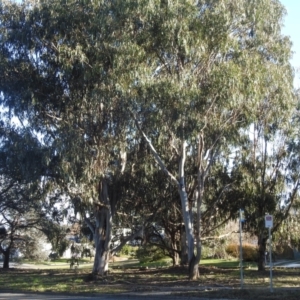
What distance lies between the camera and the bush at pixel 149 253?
1726 inches

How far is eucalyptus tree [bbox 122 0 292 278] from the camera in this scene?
2466cm

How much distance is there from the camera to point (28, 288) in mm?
25484

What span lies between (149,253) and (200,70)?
22.4 meters

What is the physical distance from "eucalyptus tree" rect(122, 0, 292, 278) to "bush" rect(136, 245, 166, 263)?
1578cm

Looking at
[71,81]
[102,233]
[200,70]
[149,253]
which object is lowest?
[149,253]

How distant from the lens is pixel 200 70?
87.2 feet

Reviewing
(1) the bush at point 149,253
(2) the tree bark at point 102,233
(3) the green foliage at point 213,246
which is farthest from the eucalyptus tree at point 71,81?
(1) the bush at point 149,253

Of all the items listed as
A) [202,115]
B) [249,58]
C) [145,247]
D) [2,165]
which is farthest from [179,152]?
[145,247]

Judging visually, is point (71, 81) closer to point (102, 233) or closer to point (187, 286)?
point (102, 233)

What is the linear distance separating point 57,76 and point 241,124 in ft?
29.4

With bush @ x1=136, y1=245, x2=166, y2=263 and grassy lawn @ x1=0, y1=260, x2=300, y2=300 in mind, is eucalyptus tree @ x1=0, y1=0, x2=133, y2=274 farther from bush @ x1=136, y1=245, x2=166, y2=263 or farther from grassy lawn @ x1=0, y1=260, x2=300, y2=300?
bush @ x1=136, y1=245, x2=166, y2=263

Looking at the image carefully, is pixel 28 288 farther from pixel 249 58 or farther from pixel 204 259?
pixel 204 259

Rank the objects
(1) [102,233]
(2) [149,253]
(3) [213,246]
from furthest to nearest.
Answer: (2) [149,253]
(3) [213,246]
(1) [102,233]

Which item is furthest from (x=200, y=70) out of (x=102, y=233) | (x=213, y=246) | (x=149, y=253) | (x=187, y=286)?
(x=149, y=253)
